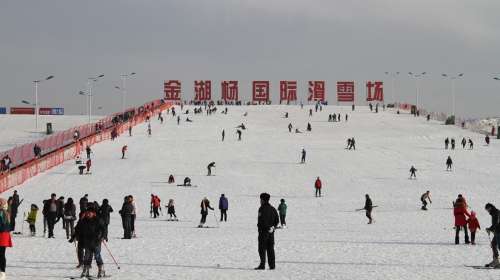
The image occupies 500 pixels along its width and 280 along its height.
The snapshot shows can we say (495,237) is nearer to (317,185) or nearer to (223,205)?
(223,205)

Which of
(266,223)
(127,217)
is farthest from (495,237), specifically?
(127,217)

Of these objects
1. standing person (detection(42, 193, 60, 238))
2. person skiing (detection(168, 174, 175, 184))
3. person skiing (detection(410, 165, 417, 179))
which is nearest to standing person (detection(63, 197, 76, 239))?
standing person (detection(42, 193, 60, 238))

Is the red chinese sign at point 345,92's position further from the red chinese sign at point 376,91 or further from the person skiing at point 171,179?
the person skiing at point 171,179

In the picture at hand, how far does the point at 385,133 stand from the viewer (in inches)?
2933

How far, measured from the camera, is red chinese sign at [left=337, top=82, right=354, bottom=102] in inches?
4412

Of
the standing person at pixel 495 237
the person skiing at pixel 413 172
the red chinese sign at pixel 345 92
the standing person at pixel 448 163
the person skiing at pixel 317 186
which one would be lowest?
the standing person at pixel 495 237

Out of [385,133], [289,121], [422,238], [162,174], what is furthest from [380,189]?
[289,121]

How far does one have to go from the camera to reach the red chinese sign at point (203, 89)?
110250 millimetres

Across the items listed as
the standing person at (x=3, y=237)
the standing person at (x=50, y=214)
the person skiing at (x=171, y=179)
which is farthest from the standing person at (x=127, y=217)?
the person skiing at (x=171, y=179)

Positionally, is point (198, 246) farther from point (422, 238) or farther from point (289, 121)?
point (289, 121)

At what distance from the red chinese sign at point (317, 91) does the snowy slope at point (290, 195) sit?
2405cm

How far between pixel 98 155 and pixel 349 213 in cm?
2632

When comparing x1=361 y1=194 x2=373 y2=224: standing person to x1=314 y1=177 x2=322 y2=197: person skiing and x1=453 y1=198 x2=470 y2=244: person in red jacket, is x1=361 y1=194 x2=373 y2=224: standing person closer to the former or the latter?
x1=453 y1=198 x2=470 y2=244: person in red jacket

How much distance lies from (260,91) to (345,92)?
1073 centimetres
